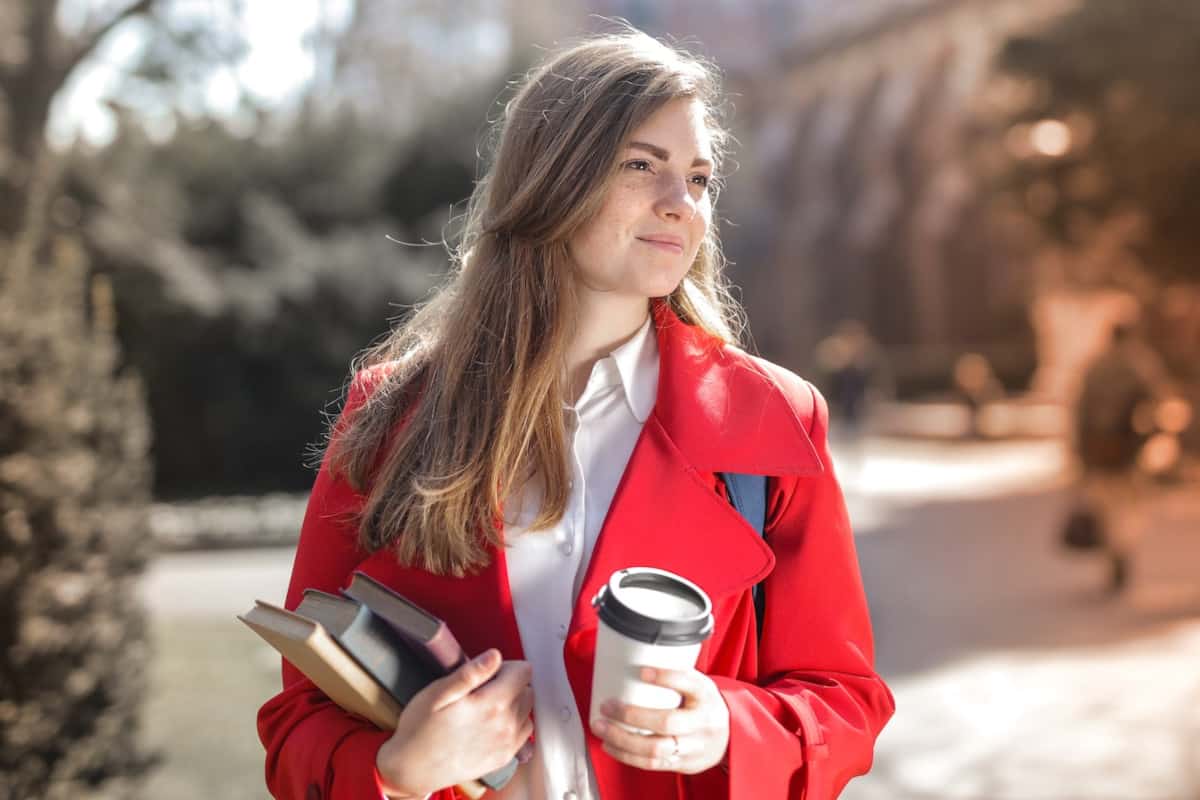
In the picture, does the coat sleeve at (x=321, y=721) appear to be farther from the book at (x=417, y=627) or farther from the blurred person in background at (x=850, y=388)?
the blurred person in background at (x=850, y=388)

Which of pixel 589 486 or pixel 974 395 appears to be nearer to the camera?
pixel 589 486

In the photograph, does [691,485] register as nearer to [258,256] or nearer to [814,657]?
[814,657]

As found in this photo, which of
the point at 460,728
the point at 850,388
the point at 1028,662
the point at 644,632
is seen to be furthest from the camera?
the point at 850,388

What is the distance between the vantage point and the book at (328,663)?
4.99 feet

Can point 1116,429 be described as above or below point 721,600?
below

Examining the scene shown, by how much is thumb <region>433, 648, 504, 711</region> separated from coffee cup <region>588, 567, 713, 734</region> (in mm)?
140

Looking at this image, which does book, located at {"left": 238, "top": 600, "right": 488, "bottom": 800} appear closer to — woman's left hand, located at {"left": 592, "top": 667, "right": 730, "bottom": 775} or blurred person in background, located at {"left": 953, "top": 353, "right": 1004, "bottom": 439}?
woman's left hand, located at {"left": 592, "top": 667, "right": 730, "bottom": 775}

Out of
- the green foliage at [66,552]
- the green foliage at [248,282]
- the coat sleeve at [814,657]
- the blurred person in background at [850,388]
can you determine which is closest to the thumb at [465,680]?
the coat sleeve at [814,657]

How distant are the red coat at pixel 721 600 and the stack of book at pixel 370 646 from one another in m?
0.12

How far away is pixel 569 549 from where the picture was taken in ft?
6.06

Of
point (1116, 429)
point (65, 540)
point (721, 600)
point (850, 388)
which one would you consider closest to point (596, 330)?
point (721, 600)

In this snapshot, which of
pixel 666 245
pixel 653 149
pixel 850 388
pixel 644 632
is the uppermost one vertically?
pixel 653 149

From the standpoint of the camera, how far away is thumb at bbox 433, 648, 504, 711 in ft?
5.16

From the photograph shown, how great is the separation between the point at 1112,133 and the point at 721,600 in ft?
49.9
